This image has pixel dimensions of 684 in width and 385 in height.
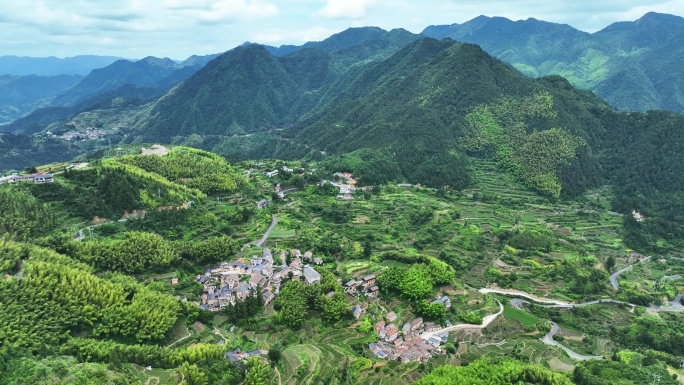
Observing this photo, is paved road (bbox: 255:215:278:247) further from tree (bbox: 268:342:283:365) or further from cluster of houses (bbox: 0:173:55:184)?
cluster of houses (bbox: 0:173:55:184)

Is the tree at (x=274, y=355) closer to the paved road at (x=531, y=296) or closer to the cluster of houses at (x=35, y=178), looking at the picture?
the paved road at (x=531, y=296)

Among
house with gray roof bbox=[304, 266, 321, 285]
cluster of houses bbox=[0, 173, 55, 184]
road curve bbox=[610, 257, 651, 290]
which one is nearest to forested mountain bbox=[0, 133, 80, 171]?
cluster of houses bbox=[0, 173, 55, 184]

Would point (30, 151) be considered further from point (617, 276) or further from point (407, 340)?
point (617, 276)

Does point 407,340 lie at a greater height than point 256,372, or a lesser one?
lesser

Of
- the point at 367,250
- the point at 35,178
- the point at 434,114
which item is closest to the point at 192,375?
the point at 367,250

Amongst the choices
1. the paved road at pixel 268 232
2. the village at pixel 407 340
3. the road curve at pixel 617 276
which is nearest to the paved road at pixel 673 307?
the road curve at pixel 617 276

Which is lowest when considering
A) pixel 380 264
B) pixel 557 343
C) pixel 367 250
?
pixel 557 343
